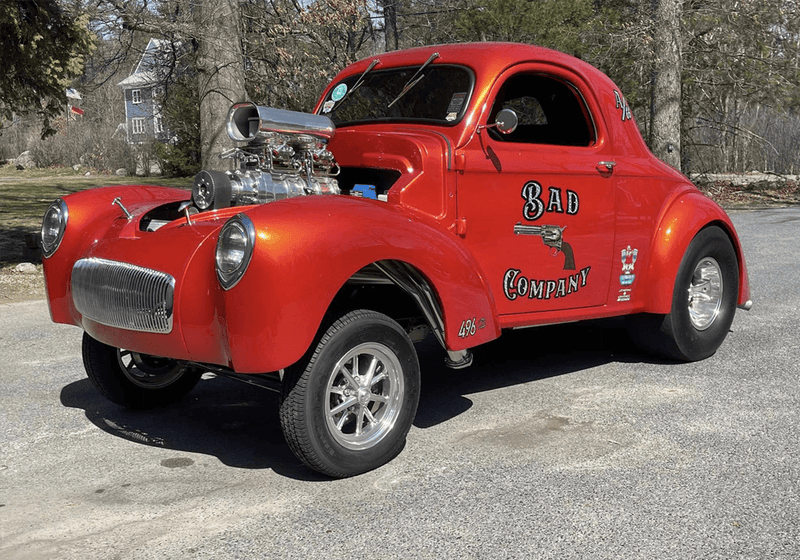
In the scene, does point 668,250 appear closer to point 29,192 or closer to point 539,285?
point 539,285

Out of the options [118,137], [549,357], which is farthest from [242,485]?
[118,137]

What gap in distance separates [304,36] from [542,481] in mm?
12270

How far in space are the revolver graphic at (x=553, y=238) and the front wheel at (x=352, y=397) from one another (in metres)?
1.15

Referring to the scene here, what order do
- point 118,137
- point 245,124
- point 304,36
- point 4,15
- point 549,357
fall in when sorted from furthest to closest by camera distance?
point 118,137, point 304,36, point 4,15, point 549,357, point 245,124

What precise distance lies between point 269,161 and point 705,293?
3269mm

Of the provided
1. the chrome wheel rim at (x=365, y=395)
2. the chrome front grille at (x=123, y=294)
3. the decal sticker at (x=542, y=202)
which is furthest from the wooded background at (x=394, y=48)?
the chrome wheel rim at (x=365, y=395)

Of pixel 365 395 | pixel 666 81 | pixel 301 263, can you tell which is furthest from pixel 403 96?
pixel 666 81

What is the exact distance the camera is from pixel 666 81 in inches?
643

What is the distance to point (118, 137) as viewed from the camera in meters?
33.5

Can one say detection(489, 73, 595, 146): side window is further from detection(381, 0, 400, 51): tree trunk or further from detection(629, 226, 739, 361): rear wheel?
detection(381, 0, 400, 51): tree trunk

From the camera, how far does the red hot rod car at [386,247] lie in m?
3.67

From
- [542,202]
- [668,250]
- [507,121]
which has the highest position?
[507,121]

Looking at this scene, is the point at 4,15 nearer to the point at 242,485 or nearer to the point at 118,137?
the point at 242,485

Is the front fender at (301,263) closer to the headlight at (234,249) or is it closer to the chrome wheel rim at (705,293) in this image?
the headlight at (234,249)
